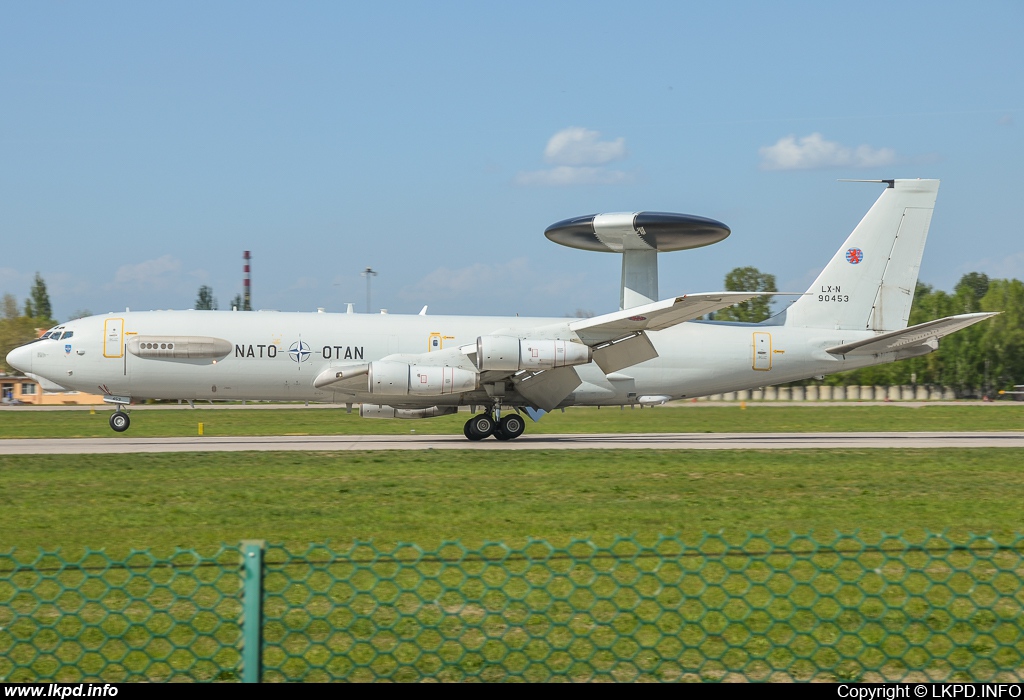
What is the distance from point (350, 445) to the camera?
2533 cm

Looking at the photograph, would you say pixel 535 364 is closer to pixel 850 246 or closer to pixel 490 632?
pixel 850 246

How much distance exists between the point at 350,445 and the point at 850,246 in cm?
1641

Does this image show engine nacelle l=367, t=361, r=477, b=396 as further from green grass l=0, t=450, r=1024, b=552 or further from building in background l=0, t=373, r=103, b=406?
building in background l=0, t=373, r=103, b=406

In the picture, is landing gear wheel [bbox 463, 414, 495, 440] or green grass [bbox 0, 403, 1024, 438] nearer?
landing gear wheel [bbox 463, 414, 495, 440]

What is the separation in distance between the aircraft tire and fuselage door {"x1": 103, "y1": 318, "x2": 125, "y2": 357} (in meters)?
10.0

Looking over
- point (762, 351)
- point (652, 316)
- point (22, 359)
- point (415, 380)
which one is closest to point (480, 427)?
point (415, 380)

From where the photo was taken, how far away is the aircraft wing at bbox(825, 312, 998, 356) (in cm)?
2627

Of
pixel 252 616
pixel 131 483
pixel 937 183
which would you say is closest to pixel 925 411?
pixel 937 183

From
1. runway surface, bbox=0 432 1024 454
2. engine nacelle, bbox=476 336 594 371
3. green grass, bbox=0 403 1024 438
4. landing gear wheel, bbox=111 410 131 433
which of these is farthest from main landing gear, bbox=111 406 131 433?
engine nacelle, bbox=476 336 594 371

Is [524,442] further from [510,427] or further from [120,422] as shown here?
[120,422]

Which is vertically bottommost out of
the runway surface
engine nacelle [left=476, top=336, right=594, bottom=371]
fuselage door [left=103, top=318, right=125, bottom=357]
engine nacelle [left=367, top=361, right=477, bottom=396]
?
the runway surface

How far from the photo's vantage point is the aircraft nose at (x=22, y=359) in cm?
2748

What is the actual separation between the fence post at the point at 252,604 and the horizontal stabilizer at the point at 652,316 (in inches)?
800

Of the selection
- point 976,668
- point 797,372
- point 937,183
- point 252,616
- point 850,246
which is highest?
point 937,183
